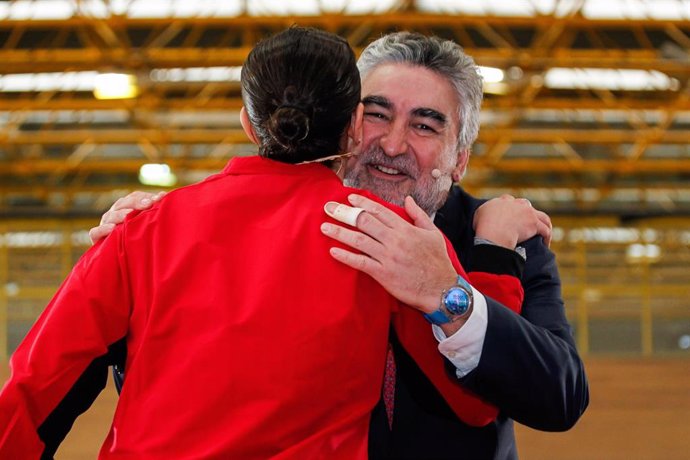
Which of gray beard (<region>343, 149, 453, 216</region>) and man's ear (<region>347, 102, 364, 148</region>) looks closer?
man's ear (<region>347, 102, 364, 148</region>)

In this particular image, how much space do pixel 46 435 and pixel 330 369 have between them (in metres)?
0.44

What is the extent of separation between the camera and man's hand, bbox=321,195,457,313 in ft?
4.47

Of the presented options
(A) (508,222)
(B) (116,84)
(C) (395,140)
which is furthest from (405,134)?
(B) (116,84)

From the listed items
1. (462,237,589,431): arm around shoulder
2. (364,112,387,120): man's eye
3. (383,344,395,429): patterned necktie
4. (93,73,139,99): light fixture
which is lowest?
(93,73,139,99): light fixture

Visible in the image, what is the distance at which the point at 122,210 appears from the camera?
1530 mm

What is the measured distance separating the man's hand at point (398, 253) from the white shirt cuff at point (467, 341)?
0.05 metres

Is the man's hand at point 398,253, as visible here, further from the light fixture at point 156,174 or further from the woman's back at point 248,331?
the light fixture at point 156,174

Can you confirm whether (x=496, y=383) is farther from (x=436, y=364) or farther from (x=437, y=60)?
(x=437, y=60)

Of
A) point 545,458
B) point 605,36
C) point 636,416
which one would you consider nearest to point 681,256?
point 605,36

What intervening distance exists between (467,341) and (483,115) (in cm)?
1528

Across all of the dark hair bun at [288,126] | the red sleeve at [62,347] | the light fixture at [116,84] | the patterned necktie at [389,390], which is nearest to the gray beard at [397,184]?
the patterned necktie at [389,390]

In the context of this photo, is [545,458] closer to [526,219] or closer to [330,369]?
[526,219]

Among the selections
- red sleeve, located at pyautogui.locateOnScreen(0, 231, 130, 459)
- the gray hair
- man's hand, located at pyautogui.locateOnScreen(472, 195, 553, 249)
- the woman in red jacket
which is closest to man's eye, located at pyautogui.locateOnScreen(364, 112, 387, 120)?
the gray hair

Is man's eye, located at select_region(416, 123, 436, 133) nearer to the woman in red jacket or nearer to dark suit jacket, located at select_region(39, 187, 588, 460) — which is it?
dark suit jacket, located at select_region(39, 187, 588, 460)
